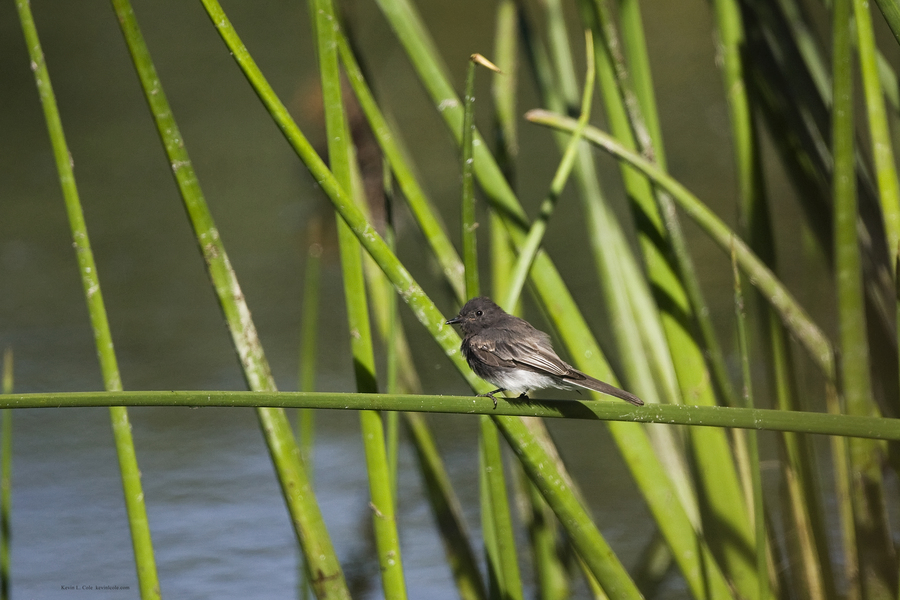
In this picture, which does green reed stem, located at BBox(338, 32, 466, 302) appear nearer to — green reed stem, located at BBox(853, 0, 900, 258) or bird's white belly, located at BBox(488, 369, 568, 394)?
bird's white belly, located at BBox(488, 369, 568, 394)

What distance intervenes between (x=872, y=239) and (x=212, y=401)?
1.21 meters

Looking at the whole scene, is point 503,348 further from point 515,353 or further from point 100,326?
point 100,326

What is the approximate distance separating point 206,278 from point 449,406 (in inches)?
129

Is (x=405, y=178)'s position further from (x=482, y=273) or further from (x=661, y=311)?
Result: (x=482, y=273)

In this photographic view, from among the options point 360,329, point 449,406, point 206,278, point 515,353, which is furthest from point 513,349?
point 206,278

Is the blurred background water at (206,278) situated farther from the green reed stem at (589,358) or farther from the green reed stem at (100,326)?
the green reed stem at (100,326)

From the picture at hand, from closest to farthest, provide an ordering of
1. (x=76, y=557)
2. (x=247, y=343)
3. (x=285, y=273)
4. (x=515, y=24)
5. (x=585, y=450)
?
1. (x=247, y=343)
2. (x=515, y=24)
3. (x=76, y=557)
4. (x=585, y=450)
5. (x=285, y=273)

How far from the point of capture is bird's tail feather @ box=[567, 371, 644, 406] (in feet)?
2.91

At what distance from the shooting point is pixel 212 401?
31.5 inches

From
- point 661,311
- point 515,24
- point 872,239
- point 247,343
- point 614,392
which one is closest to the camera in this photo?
point 614,392

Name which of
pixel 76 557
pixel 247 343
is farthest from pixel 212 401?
pixel 76 557

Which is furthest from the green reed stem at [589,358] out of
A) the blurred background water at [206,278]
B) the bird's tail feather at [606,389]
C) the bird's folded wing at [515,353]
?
the blurred background water at [206,278]

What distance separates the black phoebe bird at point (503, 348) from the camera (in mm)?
1232

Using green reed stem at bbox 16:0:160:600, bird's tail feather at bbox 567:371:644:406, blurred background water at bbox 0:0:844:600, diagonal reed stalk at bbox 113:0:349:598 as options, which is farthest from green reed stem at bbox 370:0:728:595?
blurred background water at bbox 0:0:844:600
